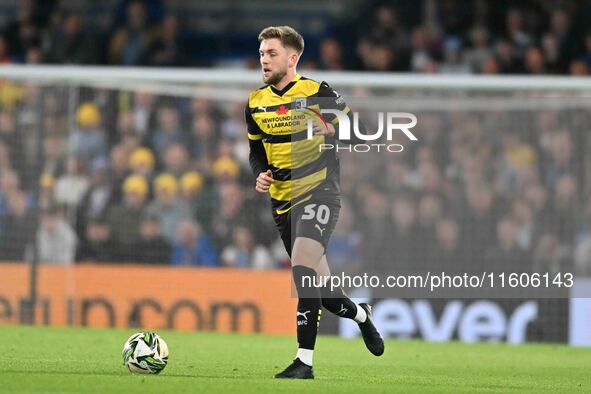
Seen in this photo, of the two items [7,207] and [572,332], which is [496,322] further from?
[7,207]

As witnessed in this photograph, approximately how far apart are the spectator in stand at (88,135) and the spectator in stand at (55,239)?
781 mm

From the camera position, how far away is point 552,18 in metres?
16.6

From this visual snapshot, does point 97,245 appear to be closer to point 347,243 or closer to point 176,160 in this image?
point 176,160

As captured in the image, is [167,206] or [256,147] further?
[167,206]

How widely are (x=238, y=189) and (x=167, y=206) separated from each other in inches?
34.6

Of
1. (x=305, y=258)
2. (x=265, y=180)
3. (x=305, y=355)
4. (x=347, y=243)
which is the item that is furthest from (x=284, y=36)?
(x=347, y=243)

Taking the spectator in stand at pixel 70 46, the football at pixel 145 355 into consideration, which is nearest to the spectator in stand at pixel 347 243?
the spectator in stand at pixel 70 46

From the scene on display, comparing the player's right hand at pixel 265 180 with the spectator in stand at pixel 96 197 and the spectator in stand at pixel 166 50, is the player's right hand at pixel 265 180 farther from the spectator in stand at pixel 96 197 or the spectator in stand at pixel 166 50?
the spectator in stand at pixel 166 50

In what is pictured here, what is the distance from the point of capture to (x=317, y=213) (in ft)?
26.0

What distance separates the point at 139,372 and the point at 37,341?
3.23 metres

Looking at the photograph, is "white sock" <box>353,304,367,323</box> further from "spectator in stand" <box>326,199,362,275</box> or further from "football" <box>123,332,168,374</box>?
"spectator in stand" <box>326,199,362,275</box>

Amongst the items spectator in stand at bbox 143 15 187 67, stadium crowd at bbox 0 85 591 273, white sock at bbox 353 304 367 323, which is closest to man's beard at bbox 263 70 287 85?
white sock at bbox 353 304 367 323

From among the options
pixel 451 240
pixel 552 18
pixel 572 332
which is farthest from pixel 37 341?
pixel 552 18

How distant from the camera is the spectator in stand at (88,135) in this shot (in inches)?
576
